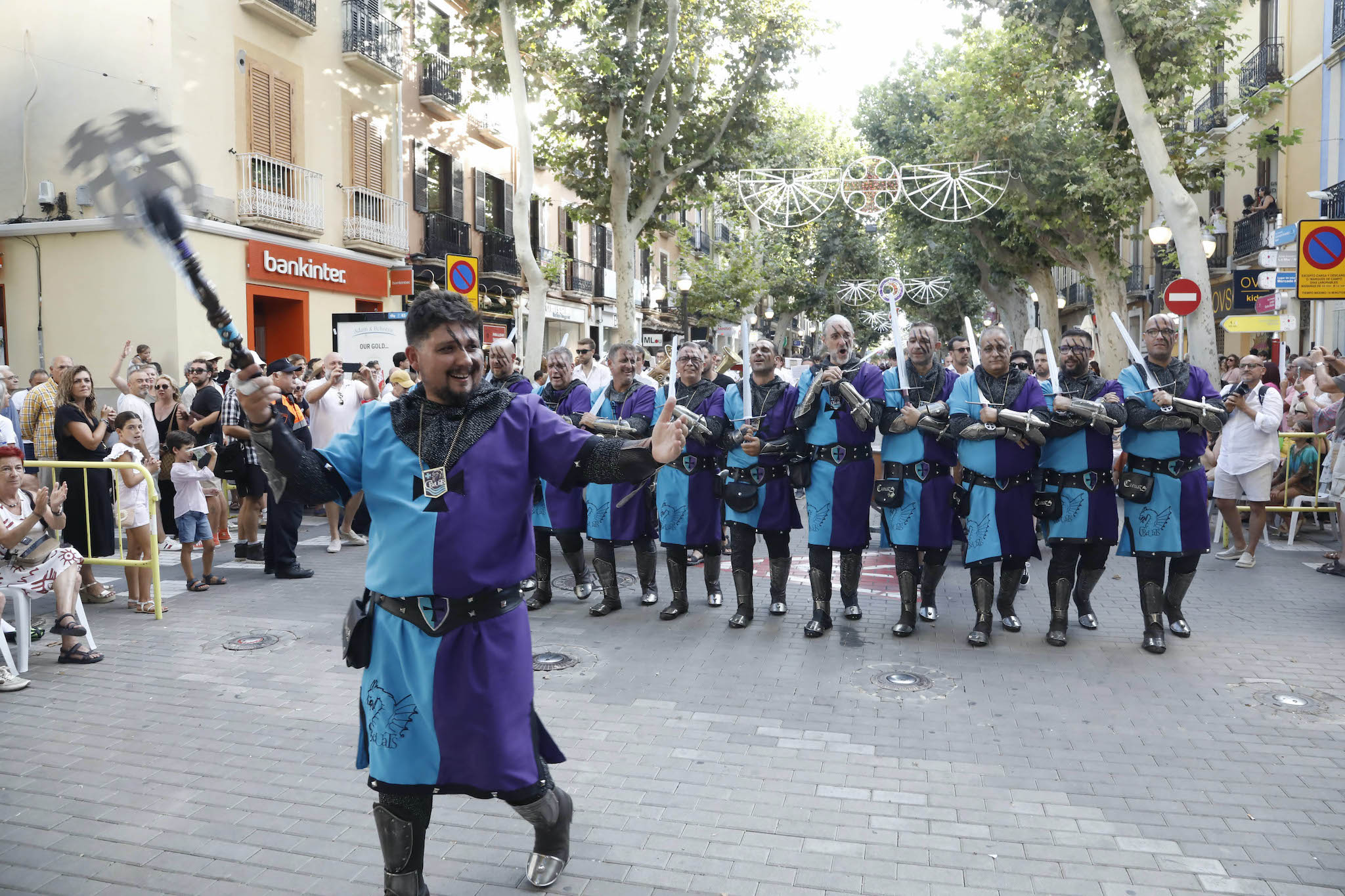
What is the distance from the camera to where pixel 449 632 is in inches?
129

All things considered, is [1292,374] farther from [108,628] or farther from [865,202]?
[108,628]

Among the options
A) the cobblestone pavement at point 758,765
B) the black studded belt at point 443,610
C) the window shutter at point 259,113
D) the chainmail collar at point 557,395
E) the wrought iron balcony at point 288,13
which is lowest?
the cobblestone pavement at point 758,765

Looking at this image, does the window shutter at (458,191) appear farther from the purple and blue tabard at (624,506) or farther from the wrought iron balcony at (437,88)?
the purple and blue tabard at (624,506)

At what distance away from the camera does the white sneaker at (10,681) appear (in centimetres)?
603

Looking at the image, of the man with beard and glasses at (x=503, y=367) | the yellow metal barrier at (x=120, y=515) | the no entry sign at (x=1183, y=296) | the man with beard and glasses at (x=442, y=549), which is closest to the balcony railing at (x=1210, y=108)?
the no entry sign at (x=1183, y=296)

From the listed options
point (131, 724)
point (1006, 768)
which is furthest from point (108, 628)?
point (1006, 768)

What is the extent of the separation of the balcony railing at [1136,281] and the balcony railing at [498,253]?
20.9 metres

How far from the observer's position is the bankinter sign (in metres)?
17.9

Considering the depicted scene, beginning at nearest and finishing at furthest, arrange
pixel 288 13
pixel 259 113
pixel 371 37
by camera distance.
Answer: pixel 259 113
pixel 288 13
pixel 371 37

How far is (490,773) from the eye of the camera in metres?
3.30

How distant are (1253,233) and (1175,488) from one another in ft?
67.9

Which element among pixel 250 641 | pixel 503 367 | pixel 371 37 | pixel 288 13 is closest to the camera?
pixel 250 641

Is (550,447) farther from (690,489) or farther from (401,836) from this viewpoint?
(690,489)

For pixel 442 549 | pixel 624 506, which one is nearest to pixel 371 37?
pixel 624 506
